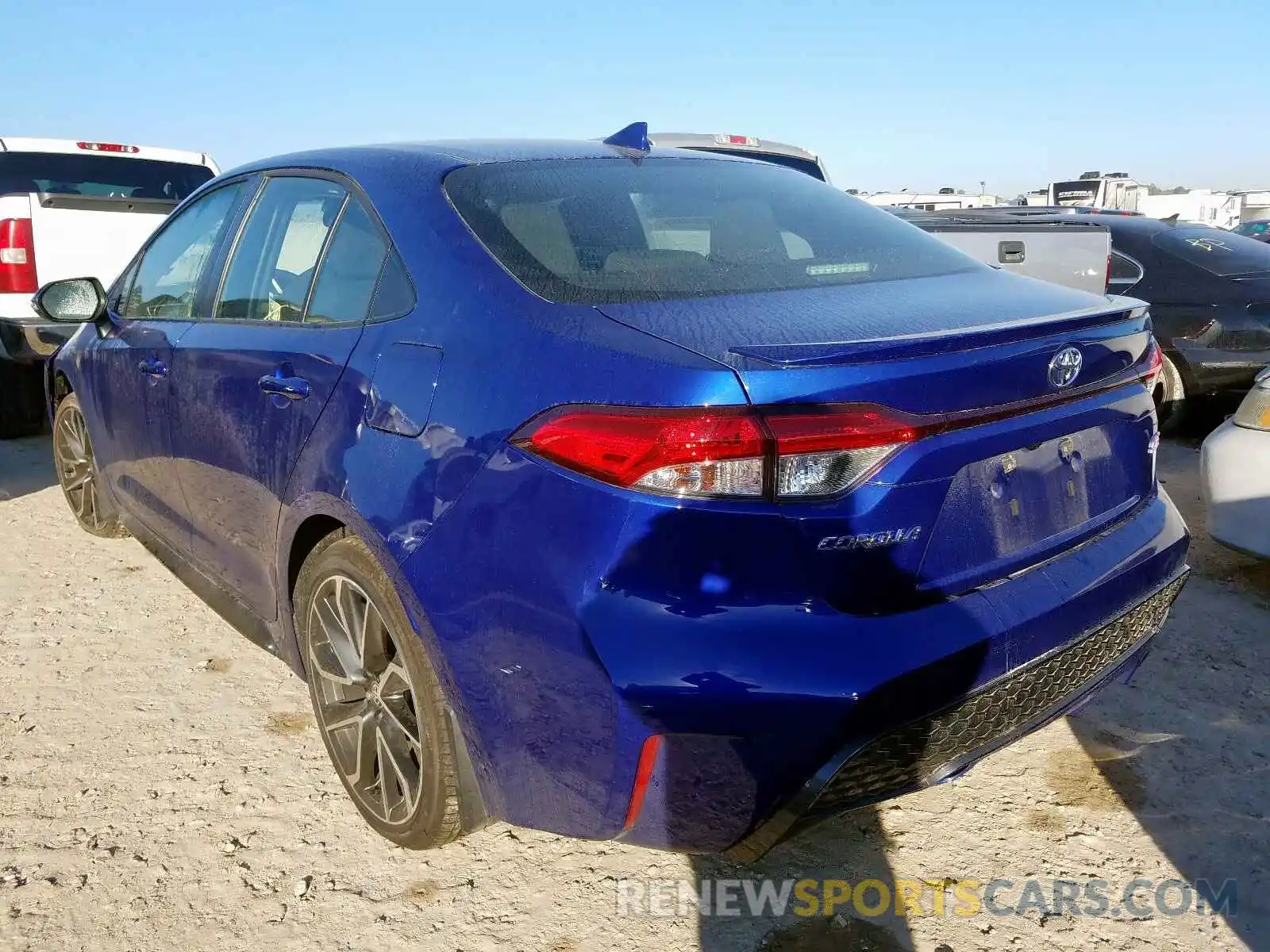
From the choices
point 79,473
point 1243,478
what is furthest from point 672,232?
point 79,473

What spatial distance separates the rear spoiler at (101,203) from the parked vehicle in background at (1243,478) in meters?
6.06

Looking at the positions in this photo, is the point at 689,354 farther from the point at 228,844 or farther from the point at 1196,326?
the point at 1196,326

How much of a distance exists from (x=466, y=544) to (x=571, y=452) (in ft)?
0.99

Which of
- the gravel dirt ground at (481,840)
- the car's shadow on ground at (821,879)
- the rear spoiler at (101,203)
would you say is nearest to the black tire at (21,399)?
the rear spoiler at (101,203)

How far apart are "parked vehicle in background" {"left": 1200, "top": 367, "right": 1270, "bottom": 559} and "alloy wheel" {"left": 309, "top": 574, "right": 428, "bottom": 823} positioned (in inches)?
113

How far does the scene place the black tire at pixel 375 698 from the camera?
2.04 meters

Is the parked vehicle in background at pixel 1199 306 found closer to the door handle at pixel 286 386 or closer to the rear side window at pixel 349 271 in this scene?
the rear side window at pixel 349 271

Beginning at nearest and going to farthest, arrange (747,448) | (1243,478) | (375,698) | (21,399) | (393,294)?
(747,448) < (393,294) < (375,698) < (1243,478) < (21,399)

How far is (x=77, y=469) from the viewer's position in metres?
4.51

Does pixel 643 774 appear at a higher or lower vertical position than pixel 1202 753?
higher

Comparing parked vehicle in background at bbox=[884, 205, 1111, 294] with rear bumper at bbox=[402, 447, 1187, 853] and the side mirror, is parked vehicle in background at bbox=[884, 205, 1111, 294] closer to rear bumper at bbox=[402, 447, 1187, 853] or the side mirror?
the side mirror

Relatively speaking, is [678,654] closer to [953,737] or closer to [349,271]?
[953,737]

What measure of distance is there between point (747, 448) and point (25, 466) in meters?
5.86

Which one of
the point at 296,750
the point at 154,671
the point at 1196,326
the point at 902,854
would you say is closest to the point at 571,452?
the point at 902,854
